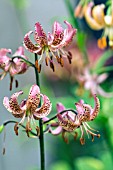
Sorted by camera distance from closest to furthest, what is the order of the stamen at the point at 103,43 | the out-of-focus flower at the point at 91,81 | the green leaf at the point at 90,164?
the stamen at the point at 103,43 < the out-of-focus flower at the point at 91,81 < the green leaf at the point at 90,164

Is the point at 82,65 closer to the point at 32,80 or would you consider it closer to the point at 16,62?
the point at 16,62

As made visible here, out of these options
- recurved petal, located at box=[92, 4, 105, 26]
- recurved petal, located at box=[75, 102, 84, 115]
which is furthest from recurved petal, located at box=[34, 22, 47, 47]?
recurved petal, located at box=[92, 4, 105, 26]

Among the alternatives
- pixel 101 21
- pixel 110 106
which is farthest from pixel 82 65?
pixel 101 21

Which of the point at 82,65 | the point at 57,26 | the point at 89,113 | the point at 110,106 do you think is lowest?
the point at 89,113

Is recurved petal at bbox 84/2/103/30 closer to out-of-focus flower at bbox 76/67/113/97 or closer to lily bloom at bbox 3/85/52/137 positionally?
out-of-focus flower at bbox 76/67/113/97

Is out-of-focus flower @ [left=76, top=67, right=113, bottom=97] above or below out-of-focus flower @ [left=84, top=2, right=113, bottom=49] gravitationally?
below

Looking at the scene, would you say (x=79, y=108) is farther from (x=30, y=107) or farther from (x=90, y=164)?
(x=90, y=164)

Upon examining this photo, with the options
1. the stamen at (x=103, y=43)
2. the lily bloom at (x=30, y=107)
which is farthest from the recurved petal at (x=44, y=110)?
the stamen at (x=103, y=43)

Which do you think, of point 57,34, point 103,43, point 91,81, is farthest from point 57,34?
point 91,81

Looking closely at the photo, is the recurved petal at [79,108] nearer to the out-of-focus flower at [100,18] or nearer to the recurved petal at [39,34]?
the recurved petal at [39,34]
